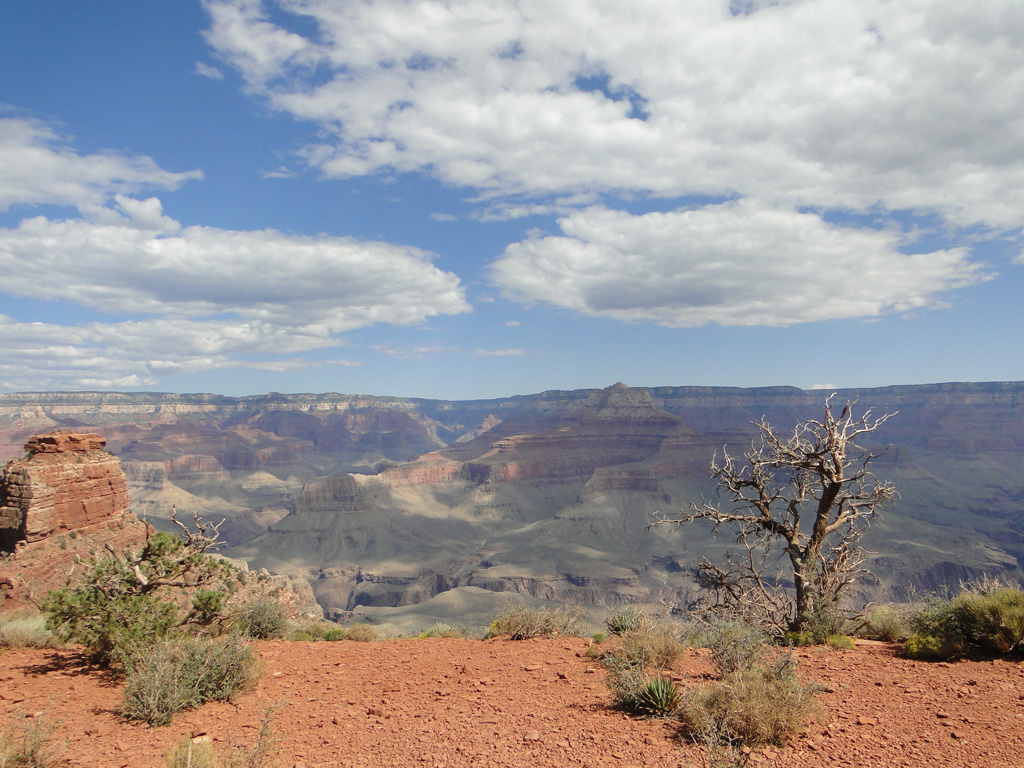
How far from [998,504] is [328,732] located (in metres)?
163

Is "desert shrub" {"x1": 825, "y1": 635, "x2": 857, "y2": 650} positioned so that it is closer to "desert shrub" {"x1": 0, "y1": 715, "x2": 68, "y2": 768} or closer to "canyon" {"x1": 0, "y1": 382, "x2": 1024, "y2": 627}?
"desert shrub" {"x1": 0, "y1": 715, "x2": 68, "y2": 768}

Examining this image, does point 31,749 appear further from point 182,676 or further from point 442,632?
point 442,632

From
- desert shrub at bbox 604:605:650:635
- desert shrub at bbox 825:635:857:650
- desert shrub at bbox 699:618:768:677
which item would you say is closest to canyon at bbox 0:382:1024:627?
desert shrub at bbox 825:635:857:650

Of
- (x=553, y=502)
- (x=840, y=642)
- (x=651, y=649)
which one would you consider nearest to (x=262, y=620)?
(x=651, y=649)

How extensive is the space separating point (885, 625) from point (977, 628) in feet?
7.56

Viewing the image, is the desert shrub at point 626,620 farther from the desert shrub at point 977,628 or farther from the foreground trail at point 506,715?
the desert shrub at point 977,628

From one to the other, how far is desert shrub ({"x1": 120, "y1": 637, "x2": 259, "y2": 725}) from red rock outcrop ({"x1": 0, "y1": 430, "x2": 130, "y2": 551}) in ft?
71.1

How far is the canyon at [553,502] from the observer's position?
9038 cm

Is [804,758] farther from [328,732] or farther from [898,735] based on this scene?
[328,732]

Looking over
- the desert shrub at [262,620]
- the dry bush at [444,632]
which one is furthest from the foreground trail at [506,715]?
the dry bush at [444,632]

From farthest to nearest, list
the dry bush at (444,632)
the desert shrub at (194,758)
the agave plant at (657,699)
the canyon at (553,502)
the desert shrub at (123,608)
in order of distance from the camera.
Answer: the canyon at (553,502) < the dry bush at (444,632) < the desert shrub at (123,608) < the agave plant at (657,699) < the desert shrub at (194,758)

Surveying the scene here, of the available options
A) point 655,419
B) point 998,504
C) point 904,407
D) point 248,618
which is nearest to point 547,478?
point 655,419

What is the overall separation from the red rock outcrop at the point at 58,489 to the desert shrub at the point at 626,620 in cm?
2607

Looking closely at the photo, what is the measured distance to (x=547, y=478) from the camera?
157875mm
